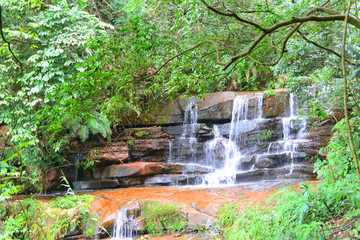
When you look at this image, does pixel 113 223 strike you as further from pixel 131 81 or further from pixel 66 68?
pixel 66 68

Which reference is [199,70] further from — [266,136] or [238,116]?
[238,116]

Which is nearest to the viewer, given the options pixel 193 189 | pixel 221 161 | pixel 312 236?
pixel 312 236

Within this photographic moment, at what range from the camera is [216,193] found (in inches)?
320

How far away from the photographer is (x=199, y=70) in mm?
4457

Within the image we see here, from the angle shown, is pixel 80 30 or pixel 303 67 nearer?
pixel 303 67

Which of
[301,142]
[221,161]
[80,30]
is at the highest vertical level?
[80,30]

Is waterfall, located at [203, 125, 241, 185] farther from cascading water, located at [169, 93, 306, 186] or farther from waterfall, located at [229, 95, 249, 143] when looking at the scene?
waterfall, located at [229, 95, 249, 143]

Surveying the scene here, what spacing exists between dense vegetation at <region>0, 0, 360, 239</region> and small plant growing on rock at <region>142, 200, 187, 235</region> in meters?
1.31

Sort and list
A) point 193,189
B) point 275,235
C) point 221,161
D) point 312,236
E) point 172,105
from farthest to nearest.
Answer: point 172,105 < point 221,161 < point 193,189 < point 275,235 < point 312,236

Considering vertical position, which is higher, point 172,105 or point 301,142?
point 172,105

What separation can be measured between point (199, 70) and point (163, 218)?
3652mm

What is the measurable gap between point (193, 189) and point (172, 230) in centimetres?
296

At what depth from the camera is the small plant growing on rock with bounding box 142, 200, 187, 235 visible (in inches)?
244

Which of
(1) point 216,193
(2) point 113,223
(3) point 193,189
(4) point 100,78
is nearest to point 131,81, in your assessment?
(4) point 100,78
